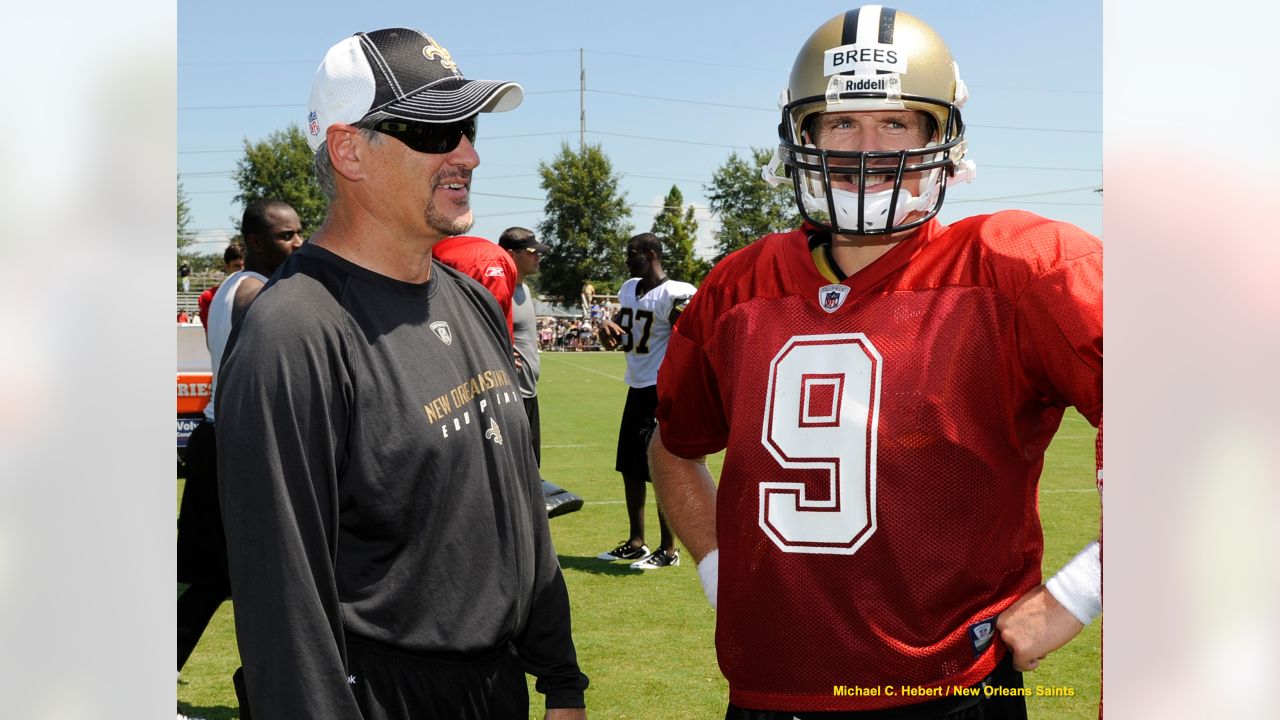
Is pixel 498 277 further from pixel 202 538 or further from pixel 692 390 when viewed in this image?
pixel 692 390

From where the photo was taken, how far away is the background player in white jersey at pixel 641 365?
7.48 m

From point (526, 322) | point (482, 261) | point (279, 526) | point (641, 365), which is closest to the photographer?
point (279, 526)

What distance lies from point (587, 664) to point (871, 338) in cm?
372

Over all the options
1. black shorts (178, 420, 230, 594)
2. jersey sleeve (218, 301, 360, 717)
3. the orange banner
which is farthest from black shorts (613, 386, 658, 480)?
the orange banner

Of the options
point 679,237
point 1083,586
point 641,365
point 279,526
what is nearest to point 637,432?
point 641,365

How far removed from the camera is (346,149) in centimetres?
219

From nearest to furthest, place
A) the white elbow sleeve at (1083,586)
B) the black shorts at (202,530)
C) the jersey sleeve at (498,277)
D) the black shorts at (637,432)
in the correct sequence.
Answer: the white elbow sleeve at (1083,586) → the black shorts at (202,530) → the jersey sleeve at (498,277) → the black shorts at (637,432)

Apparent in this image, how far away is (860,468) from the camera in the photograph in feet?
6.56

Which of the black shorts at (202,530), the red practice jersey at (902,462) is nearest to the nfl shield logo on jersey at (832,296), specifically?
the red practice jersey at (902,462)

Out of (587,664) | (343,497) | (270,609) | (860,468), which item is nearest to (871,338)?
(860,468)

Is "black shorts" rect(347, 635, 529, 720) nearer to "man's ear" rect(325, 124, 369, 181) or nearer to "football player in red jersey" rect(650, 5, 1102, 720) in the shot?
"football player in red jersey" rect(650, 5, 1102, 720)

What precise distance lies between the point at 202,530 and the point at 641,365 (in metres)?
4.10

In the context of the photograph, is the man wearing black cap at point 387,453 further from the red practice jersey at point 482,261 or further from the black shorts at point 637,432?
the black shorts at point 637,432
